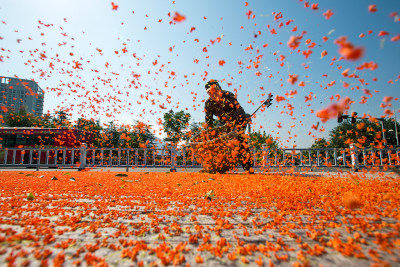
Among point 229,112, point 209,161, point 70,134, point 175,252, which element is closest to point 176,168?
point 209,161

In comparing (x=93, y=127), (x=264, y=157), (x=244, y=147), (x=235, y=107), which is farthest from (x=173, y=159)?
(x=93, y=127)

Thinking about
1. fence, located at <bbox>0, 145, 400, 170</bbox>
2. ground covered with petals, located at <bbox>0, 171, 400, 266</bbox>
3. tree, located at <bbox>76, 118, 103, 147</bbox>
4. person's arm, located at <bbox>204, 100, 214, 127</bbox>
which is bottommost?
ground covered with petals, located at <bbox>0, 171, 400, 266</bbox>

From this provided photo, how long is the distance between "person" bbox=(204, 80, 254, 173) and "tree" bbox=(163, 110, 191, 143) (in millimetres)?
30219

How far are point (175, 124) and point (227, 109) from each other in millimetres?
31943

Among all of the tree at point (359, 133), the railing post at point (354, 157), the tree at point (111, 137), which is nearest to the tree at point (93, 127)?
the tree at point (111, 137)

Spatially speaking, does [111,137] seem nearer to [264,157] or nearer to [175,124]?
[175,124]

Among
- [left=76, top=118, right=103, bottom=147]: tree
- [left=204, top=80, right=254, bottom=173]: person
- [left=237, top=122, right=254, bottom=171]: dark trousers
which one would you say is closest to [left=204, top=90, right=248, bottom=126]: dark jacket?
[left=204, top=80, right=254, bottom=173]: person

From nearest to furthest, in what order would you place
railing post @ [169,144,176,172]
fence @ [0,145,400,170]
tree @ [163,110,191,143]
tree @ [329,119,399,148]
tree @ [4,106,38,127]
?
fence @ [0,145,400,170], railing post @ [169,144,176,172], tree @ [329,119,399,148], tree @ [4,106,38,127], tree @ [163,110,191,143]

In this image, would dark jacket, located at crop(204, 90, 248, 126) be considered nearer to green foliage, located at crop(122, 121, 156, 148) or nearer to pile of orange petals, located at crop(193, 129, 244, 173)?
pile of orange petals, located at crop(193, 129, 244, 173)

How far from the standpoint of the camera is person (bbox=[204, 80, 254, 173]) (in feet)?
28.8

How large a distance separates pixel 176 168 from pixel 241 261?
427 inches

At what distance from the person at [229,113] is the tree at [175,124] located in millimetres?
30219

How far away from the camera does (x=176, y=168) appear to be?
11930mm

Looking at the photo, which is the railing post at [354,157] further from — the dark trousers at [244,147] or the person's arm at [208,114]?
the person's arm at [208,114]
